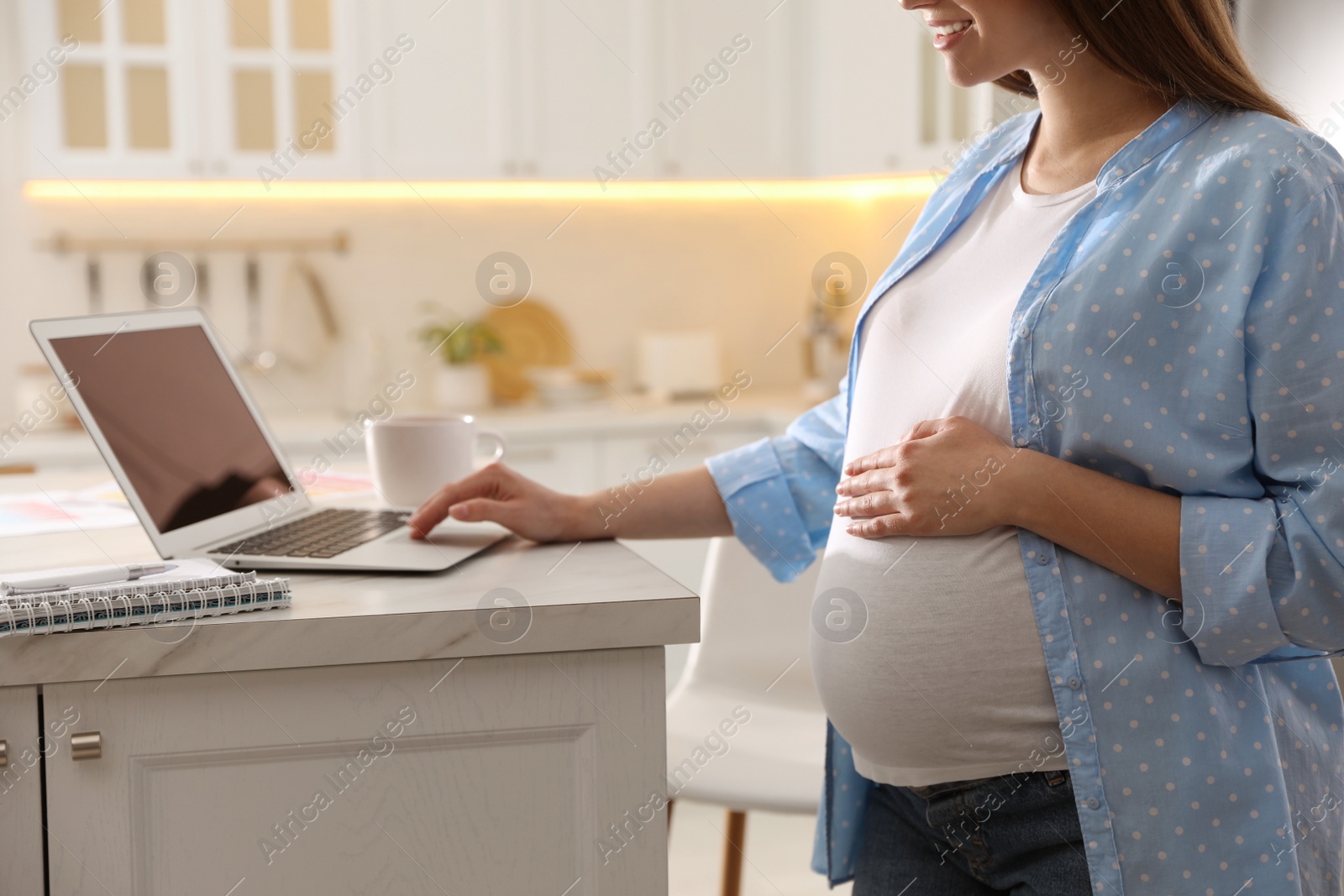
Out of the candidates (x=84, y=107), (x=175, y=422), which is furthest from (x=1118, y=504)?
(x=84, y=107)

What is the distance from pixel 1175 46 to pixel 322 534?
0.78 m

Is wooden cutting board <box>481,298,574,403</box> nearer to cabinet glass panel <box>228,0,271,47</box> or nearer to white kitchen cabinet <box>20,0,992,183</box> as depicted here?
white kitchen cabinet <box>20,0,992,183</box>

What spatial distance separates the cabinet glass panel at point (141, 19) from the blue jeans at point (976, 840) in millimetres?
2636

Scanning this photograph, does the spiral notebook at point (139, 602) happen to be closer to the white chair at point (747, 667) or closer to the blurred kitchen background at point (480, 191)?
the white chair at point (747, 667)

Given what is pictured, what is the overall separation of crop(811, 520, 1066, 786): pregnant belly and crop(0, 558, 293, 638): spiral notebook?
16.7 inches

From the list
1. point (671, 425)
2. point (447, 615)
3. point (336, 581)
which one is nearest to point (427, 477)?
point (336, 581)

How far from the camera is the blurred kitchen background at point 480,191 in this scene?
2.81 m

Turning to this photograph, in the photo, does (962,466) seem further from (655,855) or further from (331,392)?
(331,392)

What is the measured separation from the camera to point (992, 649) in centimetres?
82

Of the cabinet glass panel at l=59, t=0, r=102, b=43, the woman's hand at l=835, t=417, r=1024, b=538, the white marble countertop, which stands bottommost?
the white marble countertop

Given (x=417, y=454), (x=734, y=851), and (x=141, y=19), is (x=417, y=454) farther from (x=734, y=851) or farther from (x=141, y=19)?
(x=141, y=19)

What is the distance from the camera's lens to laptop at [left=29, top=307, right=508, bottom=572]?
907mm

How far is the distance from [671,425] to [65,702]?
2.26 m

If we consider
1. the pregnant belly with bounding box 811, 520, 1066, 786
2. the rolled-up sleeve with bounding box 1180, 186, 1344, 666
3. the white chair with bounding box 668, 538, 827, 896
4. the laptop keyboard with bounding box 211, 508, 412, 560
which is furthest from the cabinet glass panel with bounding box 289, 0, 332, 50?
the rolled-up sleeve with bounding box 1180, 186, 1344, 666
